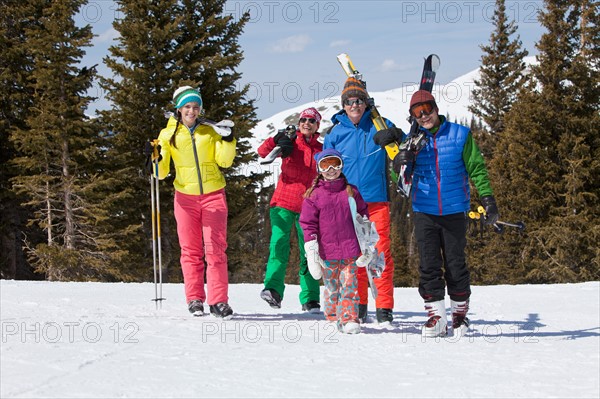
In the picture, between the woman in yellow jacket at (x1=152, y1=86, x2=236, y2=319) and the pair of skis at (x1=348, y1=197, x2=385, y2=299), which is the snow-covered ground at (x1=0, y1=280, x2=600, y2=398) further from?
the pair of skis at (x1=348, y1=197, x2=385, y2=299)

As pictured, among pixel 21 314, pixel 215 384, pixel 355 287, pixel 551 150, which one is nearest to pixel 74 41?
pixel 21 314

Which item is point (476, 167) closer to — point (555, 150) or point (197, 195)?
point (197, 195)

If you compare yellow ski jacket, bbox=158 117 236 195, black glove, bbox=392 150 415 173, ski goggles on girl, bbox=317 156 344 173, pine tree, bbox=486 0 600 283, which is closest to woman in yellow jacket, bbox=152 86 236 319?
yellow ski jacket, bbox=158 117 236 195

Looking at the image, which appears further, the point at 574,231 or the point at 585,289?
the point at 574,231

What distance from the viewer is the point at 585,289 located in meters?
9.81

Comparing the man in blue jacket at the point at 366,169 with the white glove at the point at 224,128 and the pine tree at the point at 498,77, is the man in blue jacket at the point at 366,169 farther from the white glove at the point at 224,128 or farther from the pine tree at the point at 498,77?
the pine tree at the point at 498,77

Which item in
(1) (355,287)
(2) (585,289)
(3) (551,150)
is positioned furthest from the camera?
(3) (551,150)

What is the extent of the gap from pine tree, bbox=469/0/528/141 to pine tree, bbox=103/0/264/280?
21681 millimetres

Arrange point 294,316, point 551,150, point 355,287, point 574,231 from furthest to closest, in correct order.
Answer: point 551,150 → point 574,231 → point 294,316 → point 355,287

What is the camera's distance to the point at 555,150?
97.1ft

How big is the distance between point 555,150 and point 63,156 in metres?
21.4

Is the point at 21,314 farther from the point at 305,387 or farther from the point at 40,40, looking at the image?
the point at 40,40

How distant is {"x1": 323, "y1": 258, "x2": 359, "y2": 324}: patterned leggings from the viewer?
5406 mm

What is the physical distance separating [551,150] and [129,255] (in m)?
19.7
